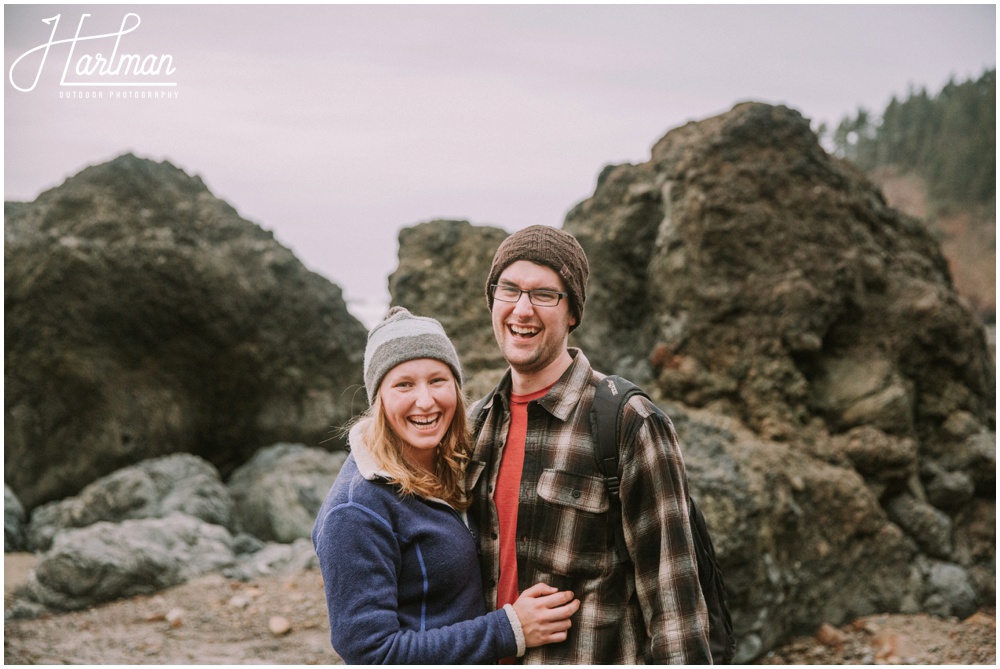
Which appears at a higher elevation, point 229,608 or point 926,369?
point 926,369

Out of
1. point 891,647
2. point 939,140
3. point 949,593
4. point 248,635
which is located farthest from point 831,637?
point 939,140

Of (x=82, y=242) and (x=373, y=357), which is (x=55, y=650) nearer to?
(x=373, y=357)

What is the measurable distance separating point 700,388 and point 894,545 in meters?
1.79

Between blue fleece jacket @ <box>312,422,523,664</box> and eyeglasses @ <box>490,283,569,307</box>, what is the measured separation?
73 cm

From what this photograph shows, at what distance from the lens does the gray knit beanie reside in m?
2.45

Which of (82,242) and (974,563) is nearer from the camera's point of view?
(974,563)

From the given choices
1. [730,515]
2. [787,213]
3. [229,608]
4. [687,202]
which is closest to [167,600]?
[229,608]

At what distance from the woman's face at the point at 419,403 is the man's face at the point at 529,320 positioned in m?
0.26

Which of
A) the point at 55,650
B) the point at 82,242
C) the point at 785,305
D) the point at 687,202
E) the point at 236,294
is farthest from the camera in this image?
the point at 236,294

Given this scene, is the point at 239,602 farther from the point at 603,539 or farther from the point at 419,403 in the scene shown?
the point at 603,539

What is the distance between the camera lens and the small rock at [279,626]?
5332 mm

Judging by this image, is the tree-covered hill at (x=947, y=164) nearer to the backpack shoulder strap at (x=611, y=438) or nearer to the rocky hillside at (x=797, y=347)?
the rocky hillside at (x=797, y=347)

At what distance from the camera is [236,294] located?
10.8 m

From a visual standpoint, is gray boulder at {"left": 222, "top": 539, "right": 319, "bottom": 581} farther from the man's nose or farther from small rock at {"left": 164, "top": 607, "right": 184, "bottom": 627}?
the man's nose
